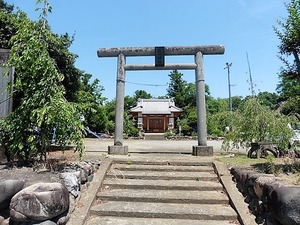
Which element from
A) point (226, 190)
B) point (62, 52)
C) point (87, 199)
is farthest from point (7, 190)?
point (62, 52)

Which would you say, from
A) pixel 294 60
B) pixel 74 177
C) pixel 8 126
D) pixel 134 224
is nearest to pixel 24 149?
pixel 8 126

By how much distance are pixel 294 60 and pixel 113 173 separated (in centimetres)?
426

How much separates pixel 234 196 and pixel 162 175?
1429 mm

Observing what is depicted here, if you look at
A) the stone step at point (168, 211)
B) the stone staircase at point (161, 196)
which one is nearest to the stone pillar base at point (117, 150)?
the stone staircase at point (161, 196)

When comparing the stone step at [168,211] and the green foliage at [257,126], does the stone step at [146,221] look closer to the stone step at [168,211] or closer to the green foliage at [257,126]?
the stone step at [168,211]

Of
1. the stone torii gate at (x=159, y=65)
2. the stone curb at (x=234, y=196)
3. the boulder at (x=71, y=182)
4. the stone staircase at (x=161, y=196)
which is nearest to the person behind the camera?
the stone curb at (x=234, y=196)

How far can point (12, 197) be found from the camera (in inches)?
130

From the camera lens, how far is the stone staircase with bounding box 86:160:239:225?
3648mm

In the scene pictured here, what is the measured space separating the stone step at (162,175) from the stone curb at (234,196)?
0.62 ft

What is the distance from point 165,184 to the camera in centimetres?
449

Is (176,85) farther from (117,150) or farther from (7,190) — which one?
(7,190)

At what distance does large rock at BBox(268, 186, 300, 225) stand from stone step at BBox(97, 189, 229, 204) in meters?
1.20

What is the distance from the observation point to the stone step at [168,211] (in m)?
3.65

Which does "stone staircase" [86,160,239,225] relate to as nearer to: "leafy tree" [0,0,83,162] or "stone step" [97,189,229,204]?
"stone step" [97,189,229,204]
